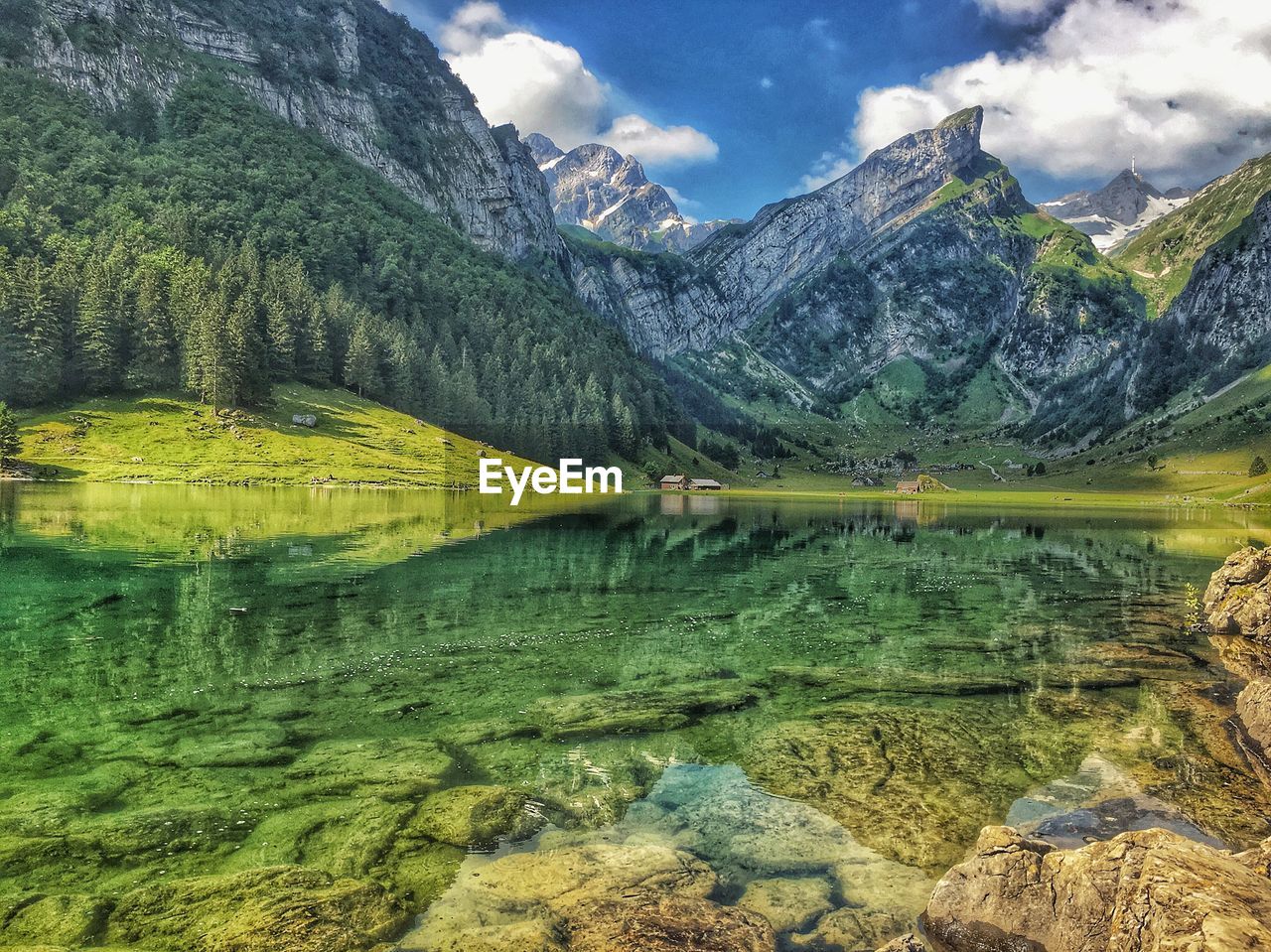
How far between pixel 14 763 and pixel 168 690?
5.44m

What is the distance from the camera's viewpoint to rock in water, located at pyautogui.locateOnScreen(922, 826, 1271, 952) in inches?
310

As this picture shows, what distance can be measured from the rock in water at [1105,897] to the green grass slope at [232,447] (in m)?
122

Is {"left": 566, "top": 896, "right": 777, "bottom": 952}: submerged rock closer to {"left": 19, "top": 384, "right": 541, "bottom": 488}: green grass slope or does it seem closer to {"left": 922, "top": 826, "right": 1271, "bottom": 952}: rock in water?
{"left": 922, "top": 826, "right": 1271, "bottom": 952}: rock in water

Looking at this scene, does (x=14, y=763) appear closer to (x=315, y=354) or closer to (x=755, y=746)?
(x=755, y=746)

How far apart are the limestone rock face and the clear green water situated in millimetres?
1113

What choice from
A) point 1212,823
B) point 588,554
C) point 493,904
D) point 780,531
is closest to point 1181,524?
point 780,531

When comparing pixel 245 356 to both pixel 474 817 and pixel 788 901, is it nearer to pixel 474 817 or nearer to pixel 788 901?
pixel 474 817

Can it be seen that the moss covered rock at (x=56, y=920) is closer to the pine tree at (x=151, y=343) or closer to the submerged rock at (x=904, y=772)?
the submerged rock at (x=904, y=772)

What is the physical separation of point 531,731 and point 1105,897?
13434mm

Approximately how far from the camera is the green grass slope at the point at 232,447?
11125 cm

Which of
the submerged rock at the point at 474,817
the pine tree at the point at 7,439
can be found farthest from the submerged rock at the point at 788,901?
the pine tree at the point at 7,439

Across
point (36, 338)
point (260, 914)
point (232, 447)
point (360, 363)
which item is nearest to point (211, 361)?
point (232, 447)

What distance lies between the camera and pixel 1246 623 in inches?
1357

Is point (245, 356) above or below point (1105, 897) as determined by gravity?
above
